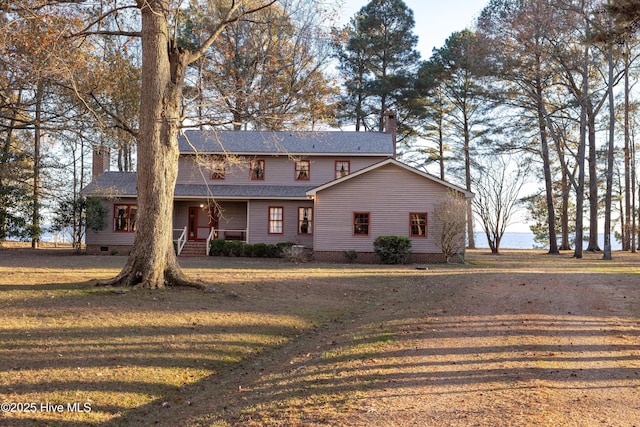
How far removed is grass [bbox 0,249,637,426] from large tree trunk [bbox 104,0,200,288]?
683 mm

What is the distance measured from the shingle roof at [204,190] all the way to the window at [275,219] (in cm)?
97

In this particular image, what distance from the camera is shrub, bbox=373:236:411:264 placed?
23703mm

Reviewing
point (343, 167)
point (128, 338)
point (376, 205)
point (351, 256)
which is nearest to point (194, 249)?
point (351, 256)

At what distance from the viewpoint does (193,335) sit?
862cm

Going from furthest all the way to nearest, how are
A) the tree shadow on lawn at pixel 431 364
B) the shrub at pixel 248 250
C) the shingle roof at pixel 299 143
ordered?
the shingle roof at pixel 299 143, the shrub at pixel 248 250, the tree shadow on lawn at pixel 431 364

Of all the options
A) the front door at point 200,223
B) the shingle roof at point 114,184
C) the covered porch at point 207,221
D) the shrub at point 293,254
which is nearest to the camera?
the shrub at point 293,254

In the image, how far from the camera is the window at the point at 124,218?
28.1 m

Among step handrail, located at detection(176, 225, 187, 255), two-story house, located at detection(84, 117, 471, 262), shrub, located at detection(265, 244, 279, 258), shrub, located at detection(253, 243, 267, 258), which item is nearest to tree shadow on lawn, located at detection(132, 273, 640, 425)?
two-story house, located at detection(84, 117, 471, 262)

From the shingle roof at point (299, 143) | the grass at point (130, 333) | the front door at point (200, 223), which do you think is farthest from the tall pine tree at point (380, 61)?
the grass at point (130, 333)

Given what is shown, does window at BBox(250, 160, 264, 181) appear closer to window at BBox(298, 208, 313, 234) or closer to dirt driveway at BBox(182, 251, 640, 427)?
window at BBox(298, 208, 313, 234)

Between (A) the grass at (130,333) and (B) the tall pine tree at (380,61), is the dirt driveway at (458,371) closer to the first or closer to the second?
(A) the grass at (130,333)

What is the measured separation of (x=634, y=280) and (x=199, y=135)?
24.4 m

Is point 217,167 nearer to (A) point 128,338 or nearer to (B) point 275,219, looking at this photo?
(B) point 275,219

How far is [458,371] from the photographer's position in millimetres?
6574
